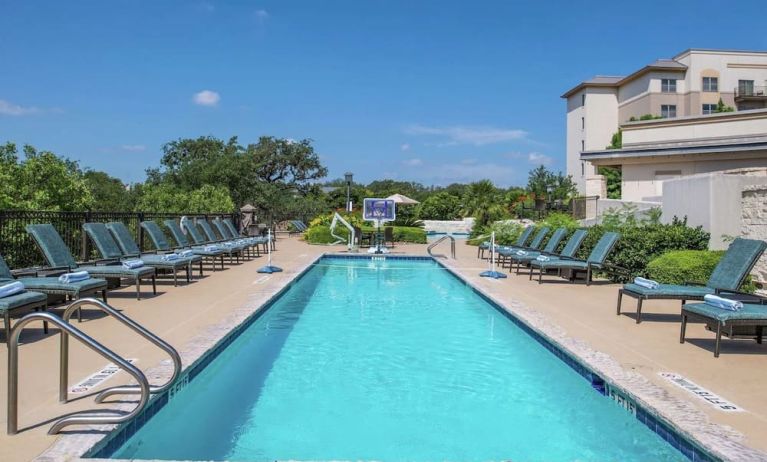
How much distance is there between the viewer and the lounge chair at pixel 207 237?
1489 centimetres

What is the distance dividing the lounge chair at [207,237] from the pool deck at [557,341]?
3592 millimetres

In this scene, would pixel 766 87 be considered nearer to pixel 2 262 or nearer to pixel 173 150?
pixel 173 150

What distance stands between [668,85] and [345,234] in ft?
114

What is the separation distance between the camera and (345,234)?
24.4 meters

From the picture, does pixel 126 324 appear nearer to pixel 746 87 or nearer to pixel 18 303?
pixel 18 303

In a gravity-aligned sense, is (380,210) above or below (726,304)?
above

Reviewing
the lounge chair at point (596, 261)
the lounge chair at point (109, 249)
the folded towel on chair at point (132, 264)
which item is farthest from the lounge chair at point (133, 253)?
the lounge chair at point (596, 261)

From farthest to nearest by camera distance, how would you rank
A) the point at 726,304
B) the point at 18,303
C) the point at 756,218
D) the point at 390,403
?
the point at 756,218, the point at 726,304, the point at 18,303, the point at 390,403

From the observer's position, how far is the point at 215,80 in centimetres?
3209

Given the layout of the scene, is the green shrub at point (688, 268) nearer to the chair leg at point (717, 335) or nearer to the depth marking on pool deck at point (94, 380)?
the chair leg at point (717, 335)

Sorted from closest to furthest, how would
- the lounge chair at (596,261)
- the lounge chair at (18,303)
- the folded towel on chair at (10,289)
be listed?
the lounge chair at (18,303) < the folded towel on chair at (10,289) < the lounge chair at (596,261)

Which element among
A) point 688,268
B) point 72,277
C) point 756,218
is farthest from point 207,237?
point 756,218

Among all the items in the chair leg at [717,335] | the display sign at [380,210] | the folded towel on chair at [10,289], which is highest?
the display sign at [380,210]

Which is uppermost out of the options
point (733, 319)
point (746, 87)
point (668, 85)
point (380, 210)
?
point (746, 87)
